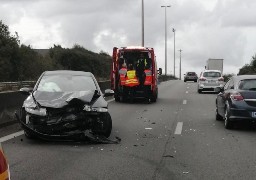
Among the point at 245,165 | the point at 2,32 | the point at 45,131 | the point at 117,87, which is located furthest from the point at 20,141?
the point at 2,32

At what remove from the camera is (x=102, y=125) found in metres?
9.37

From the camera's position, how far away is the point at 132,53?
2081cm

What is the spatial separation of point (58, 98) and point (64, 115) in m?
0.47

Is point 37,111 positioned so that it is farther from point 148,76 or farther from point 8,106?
point 148,76

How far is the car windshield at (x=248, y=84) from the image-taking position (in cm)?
1144

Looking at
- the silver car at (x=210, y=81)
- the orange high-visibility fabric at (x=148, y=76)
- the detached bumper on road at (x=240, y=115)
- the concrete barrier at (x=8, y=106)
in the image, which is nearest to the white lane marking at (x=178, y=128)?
the detached bumper on road at (x=240, y=115)

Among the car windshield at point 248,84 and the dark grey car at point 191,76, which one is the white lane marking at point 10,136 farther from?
the dark grey car at point 191,76

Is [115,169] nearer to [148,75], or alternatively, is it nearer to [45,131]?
[45,131]

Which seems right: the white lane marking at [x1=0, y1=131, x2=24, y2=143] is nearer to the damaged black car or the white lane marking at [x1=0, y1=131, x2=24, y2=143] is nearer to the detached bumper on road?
the damaged black car

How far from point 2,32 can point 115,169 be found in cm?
5960

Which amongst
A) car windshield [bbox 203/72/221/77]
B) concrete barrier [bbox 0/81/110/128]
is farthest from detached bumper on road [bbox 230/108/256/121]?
car windshield [bbox 203/72/221/77]

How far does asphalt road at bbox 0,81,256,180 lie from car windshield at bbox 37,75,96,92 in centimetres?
120

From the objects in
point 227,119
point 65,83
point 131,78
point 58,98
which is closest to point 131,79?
point 131,78

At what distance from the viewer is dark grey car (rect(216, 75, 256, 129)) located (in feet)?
36.4
